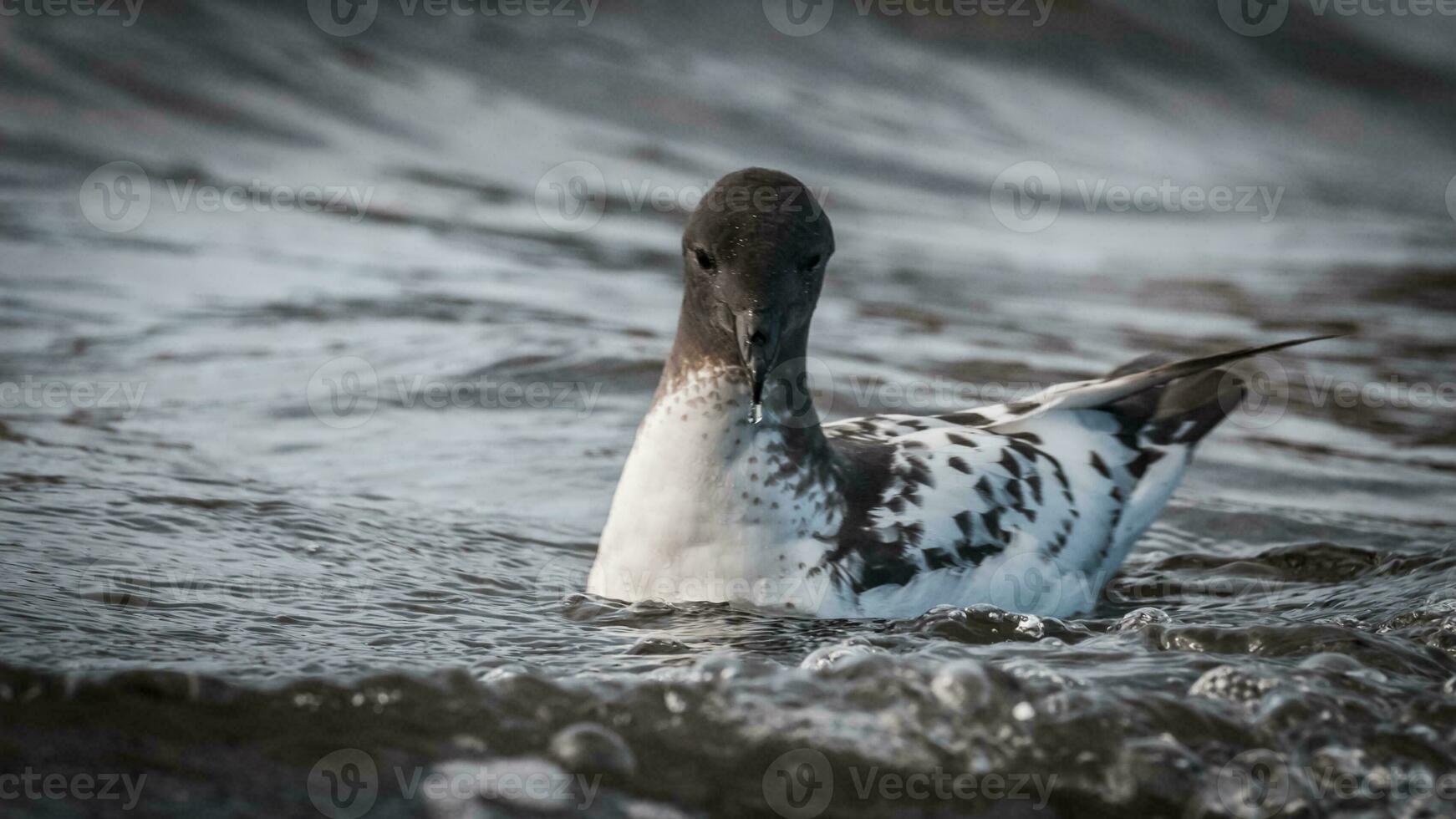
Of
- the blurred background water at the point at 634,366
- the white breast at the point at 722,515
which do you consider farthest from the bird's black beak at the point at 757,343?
the blurred background water at the point at 634,366

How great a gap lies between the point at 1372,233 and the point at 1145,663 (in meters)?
9.72

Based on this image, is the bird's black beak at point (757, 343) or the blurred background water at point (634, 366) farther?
the bird's black beak at point (757, 343)

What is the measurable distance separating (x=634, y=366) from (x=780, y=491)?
3.07 m

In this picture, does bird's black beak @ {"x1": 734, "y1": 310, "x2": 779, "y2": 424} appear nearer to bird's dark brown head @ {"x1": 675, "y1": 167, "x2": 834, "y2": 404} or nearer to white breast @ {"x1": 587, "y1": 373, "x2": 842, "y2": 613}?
bird's dark brown head @ {"x1": 675, "y1": 167, "x2": 834, "y2": 404}

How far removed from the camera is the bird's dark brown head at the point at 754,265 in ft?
12.8

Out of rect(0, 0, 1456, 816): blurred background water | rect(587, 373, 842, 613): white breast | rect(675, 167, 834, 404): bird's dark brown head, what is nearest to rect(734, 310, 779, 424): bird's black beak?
rect(675, 167, 834, 404): bird's dark brown head

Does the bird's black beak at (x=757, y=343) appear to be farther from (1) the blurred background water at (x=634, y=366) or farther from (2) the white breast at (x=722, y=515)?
(1) the blurred background water at (x=634, y=366)

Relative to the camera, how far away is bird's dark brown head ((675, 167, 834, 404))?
389cm

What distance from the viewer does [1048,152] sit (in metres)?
13.9

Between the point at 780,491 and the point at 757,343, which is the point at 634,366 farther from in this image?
the point at 757,343

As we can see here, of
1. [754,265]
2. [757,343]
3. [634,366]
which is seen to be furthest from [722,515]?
[634,366]

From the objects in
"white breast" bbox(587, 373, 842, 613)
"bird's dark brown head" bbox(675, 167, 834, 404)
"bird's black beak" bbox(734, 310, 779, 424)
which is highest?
"bird's dark brown head" bbox(675, 167, 834, 404)

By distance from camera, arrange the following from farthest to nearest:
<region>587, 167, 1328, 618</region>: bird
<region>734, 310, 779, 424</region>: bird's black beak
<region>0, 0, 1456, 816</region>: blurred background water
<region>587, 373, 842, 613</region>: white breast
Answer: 1. <region>587, 373, 842, 613</region>: white breast
2. <region>587, 167, 1328, 618</region>: bird
3. <region>734, 310, 779, 424</region>: bird's black beak
4. <region>0, 0, 1456, 816</region>: blurred background water

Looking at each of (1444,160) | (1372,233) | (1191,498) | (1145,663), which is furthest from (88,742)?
(1444,160)
